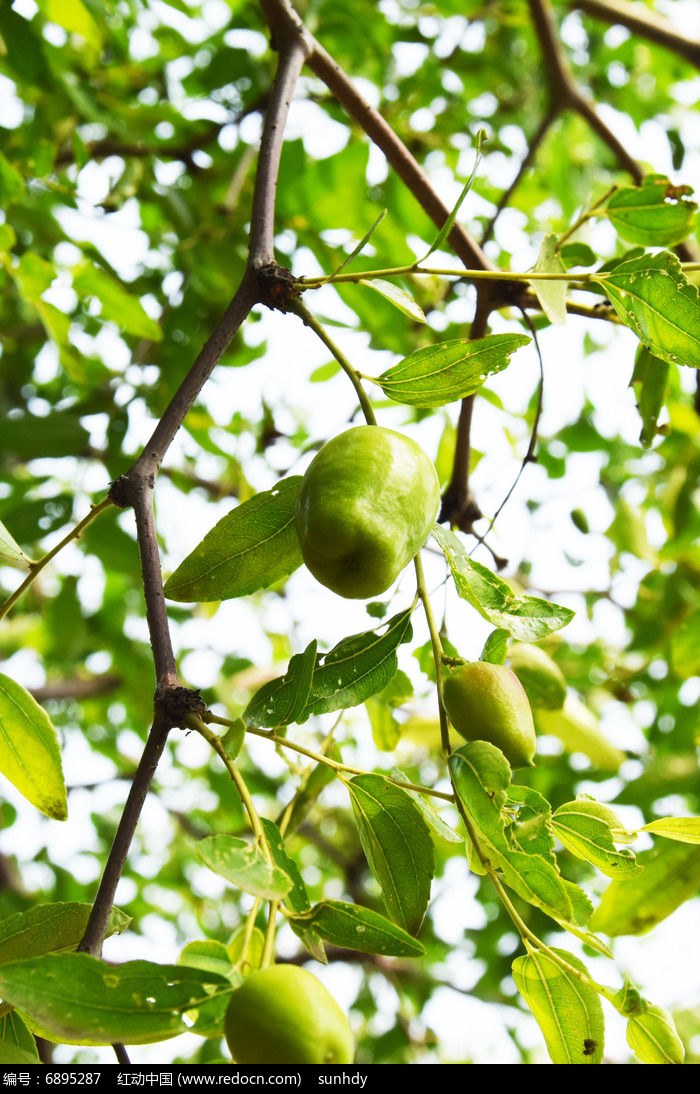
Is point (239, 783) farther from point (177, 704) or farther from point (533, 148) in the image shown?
point (533, 148)

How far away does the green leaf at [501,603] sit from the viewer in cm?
111

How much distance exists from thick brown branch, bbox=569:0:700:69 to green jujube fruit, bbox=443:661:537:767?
238 cm

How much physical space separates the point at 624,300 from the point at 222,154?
180cm

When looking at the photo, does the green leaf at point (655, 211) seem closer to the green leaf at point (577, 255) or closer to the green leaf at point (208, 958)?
the green leaf at point (577, 255)

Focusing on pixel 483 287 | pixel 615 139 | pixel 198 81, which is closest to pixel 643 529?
pixel 615 139

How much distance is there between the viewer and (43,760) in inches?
45.4

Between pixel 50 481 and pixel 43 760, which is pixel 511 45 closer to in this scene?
pixel 50 481

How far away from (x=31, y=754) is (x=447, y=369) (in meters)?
0.69

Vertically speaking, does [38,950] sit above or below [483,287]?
below

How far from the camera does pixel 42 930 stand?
1.04 m

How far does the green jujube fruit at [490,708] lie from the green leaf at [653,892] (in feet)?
1.29

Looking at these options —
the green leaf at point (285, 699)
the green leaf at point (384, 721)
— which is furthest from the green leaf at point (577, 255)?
the green leaf at point (285, 699)

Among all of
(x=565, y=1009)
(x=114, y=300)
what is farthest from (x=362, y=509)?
(x=114, y=300)

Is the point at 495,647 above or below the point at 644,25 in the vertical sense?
below
